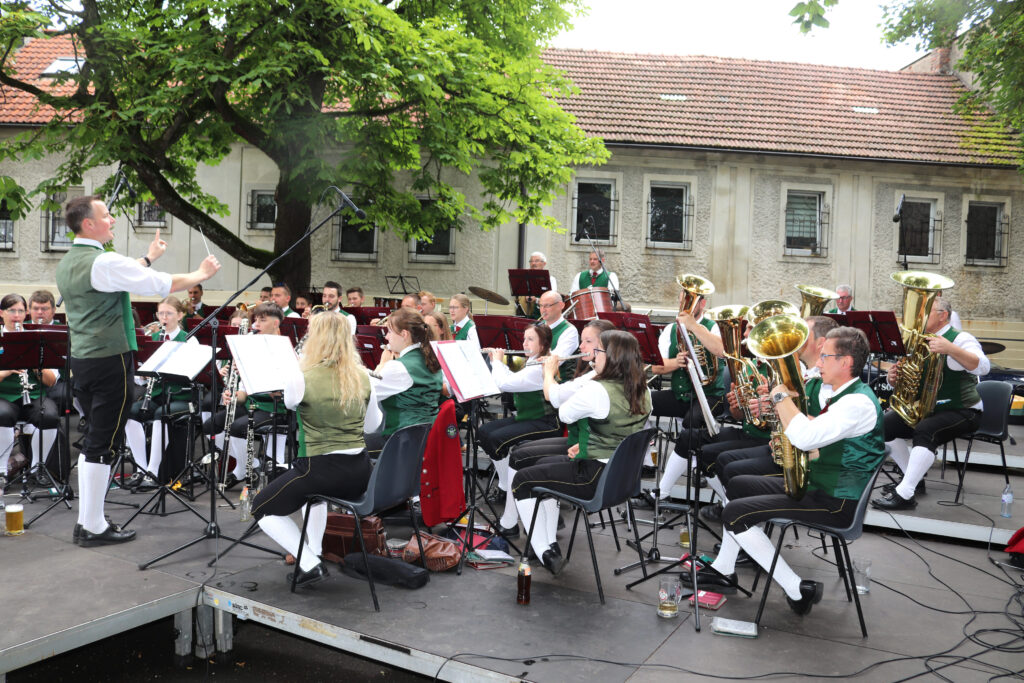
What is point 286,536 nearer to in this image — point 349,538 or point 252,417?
point 349,538

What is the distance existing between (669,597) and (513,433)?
224 cm

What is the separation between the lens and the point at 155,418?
773 centimetres

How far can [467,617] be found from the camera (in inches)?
191

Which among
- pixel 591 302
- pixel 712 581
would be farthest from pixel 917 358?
pixel 591 302

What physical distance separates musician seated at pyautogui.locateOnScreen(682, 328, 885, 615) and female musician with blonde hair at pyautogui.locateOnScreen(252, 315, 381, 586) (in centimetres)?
225

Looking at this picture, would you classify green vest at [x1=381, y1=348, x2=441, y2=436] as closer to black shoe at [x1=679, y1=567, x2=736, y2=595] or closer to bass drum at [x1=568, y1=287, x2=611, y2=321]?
black shoe at [x1=679, y1=567, x2=736, y2=595]

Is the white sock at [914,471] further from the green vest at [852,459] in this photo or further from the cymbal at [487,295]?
the cymbal at [487,295]

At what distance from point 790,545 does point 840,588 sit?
3.21 ft

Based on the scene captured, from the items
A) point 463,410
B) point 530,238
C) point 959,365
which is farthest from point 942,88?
point 463,410

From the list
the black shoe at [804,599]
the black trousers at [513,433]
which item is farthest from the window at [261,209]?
the black shoe at [804,599]

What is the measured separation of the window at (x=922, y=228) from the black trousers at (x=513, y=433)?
48.6 ft

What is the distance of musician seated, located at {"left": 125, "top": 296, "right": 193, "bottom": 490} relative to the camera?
302 inches

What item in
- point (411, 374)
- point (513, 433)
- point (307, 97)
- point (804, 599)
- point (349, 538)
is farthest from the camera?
point (307, 97)

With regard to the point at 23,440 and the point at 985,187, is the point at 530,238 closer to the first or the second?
the point at 985,187
